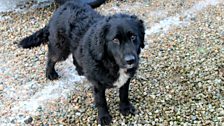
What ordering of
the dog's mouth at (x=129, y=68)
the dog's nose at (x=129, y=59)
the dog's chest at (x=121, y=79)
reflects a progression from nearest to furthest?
the dog's nose at (x=129, y=59) → the dog's mouth at (x=129, y=68) → the dog's chest at (x=121, y=79)

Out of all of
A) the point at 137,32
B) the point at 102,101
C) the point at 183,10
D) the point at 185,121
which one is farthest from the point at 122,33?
the point at 183,10

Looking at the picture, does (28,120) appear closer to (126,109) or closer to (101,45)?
(126,109)

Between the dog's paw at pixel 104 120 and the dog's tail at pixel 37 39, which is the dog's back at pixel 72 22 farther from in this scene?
the dog's paw at pixel 104 120

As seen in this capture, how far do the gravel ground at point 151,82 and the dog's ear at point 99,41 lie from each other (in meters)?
0.88

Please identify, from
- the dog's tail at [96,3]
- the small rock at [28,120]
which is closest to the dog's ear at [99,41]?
the small rock at [28,120]

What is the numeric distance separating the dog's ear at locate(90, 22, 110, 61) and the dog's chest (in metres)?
0.28

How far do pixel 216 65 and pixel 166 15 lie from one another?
1786mm

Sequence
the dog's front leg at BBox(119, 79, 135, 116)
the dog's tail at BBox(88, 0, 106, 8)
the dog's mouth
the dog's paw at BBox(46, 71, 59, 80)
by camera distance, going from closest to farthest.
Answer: the dog's mouth, the dog's front leg at BBox(119, 79, 135, 116), the dog's paw at BBox(46, 71, 59, 80), the dog's tail at BBox(88, 0, 106, 8)

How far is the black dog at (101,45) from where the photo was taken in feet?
10.5

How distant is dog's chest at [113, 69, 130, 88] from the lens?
3477mm

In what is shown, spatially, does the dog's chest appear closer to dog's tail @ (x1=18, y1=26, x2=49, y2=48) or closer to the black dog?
the black dog

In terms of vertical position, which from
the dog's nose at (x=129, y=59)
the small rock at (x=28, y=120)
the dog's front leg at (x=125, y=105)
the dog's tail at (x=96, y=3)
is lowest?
the small rock at (x=28, y=120)

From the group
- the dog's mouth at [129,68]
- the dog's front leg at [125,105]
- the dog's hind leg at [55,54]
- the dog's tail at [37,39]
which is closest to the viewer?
the dog's mouth at [129,68]

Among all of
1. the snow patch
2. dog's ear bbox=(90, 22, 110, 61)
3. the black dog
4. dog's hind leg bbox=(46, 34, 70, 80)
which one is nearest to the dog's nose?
the black dog
